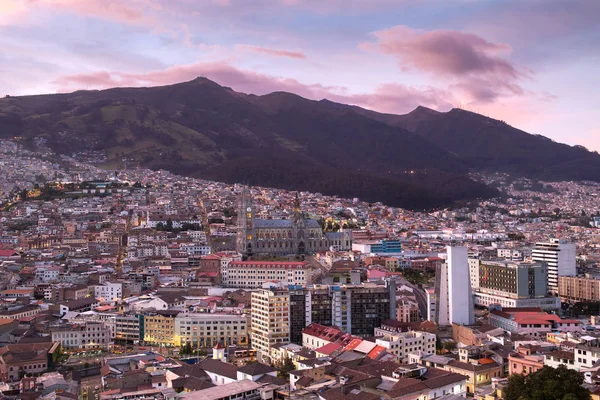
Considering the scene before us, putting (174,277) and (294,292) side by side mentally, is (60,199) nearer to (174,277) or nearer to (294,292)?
(174,277)

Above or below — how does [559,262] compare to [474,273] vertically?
above

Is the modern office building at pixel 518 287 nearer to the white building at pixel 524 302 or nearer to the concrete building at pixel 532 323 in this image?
the white building at pixel 524 302

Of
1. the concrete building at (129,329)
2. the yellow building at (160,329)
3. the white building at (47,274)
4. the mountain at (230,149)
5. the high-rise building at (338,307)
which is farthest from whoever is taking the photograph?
the mountain at (230,149)

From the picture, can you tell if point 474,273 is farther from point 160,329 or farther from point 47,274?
point 47,274

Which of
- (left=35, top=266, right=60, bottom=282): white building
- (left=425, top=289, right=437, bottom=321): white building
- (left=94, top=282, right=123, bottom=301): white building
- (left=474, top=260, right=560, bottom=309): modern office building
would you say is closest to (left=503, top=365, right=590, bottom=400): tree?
(left=425, top=289, right=437, bottom=321): white building

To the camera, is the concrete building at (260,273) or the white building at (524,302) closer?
the white building at (524,302)

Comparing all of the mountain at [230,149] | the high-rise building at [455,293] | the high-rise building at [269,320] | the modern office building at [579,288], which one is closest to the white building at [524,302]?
Answer: the modern office building at [579,288]

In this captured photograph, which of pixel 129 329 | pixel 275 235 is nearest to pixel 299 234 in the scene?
pixel 275 235
